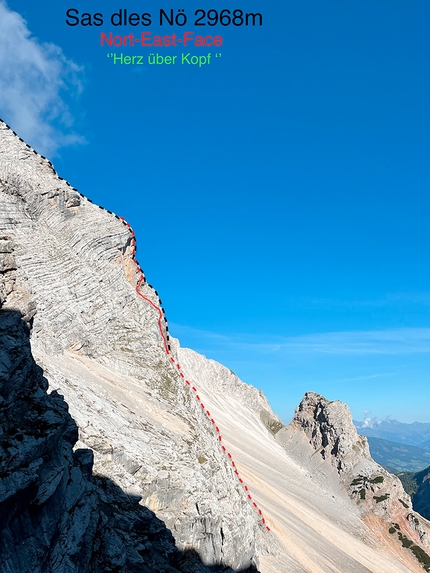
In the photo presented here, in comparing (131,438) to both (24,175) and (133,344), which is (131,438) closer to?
(133,344)

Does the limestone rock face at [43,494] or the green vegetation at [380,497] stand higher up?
the green vegetation at [380,497]

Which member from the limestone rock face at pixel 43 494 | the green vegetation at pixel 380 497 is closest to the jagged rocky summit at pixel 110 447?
the limestone rock face at pixel 43 494

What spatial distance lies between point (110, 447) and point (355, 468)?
300 ft

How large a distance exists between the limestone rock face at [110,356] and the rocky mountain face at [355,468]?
5949cm

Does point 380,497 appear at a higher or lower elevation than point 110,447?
higher

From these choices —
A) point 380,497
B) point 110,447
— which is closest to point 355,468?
point 380,497

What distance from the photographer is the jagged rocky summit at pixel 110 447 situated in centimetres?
1570

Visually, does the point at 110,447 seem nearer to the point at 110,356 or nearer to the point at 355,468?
the point at 110,356

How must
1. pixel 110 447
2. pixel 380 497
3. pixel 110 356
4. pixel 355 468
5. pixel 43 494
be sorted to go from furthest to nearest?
pixel 355 468 → pixel 380 497 → pixel 110 356 → pixel 110 447 → pixel 43 494

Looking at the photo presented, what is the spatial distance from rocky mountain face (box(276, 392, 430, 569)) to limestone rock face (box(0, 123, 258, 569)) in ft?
195

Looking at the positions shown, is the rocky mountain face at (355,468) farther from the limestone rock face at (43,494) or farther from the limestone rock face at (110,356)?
the limestone rock face at (43,494)

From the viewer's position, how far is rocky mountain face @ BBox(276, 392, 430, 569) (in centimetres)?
8488

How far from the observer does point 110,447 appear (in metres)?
26.7

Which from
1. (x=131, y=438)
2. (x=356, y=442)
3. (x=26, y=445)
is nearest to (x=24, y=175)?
(x=131, y=438)
